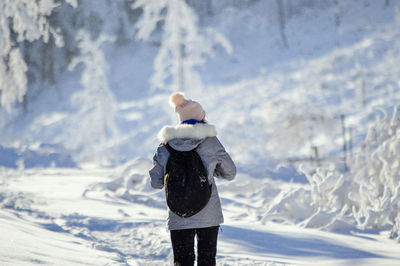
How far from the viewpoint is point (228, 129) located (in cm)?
2344

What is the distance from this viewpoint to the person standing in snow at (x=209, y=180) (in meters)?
2.62

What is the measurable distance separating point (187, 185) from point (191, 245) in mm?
428

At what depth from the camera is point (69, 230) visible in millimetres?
4688

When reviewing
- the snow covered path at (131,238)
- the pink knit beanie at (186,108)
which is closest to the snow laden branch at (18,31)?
the snow covered path at (131,238)

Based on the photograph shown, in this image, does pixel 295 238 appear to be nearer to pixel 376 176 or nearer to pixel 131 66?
pixel 376 176

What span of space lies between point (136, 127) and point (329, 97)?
1375cm

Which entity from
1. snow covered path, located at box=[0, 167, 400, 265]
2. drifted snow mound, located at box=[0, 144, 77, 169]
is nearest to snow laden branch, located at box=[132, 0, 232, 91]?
drifted snow mound, located at box=[0, 144, 77, 169]

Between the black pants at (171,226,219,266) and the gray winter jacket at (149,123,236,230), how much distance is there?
0.18ft

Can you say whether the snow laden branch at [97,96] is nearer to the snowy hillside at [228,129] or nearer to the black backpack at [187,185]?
the snowy hillside at [228,129]

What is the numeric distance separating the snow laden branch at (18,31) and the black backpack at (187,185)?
15.1 feet

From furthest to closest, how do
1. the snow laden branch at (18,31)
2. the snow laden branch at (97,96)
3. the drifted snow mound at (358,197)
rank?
the snow laden branch at (97,96)
the snow laden branch at (18,31)
the drifted snow mound at (358,197)

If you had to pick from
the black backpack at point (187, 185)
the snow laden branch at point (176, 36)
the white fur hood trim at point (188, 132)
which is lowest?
the black backpack at point (187, 185)

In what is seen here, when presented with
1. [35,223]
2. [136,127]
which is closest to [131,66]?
[136,127]

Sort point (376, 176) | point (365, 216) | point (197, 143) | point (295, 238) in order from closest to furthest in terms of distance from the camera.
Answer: point (197, 143), point (295, 238), point (365, 216), point (376, 176)
